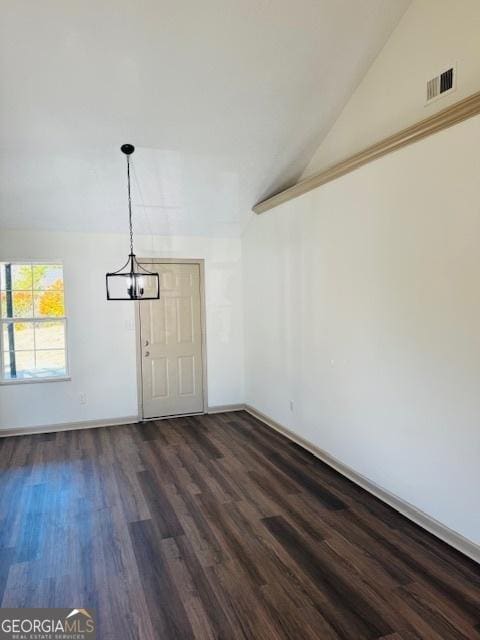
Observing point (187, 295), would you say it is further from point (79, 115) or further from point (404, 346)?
point (404, 346)

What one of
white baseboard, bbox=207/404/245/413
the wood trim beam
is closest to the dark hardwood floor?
white baseboard, bbox=207/404/245/413

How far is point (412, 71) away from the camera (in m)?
3.18

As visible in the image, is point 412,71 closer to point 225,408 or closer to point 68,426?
point 225,408

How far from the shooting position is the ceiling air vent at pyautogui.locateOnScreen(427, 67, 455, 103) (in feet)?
9.29

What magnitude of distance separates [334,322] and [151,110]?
2.46 m

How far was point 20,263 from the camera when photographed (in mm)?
5176

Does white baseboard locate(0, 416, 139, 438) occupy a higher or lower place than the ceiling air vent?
lower

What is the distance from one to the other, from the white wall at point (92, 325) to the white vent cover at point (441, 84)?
3.43 m

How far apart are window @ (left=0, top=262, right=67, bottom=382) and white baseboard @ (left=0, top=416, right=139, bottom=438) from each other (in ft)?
2.04

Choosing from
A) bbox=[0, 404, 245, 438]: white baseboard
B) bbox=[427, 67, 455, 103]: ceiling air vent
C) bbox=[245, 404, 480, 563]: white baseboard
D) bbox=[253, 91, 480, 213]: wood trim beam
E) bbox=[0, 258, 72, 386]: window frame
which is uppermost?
bbox=[427, 67, 455, 103]: ceiling air vent

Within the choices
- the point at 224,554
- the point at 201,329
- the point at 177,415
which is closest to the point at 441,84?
the point at 224,554

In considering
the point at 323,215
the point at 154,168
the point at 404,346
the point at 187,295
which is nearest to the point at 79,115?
the point at 154,168

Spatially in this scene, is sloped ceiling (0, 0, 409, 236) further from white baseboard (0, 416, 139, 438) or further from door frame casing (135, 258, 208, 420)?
white baseboard (0, 416, 139, 438)

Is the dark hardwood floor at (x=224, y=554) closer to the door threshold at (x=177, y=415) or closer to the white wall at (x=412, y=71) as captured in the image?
the door threshold at (x=177, y=415)
